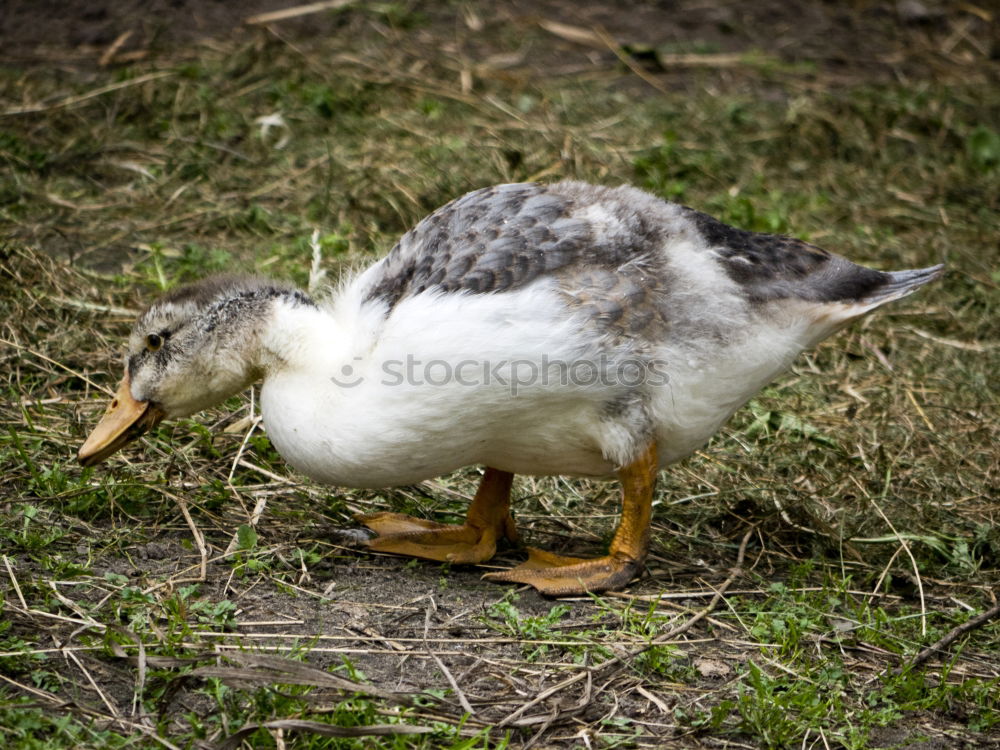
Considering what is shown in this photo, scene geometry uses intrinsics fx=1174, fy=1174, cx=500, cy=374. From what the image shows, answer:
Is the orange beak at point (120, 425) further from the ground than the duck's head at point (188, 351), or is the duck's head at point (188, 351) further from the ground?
the duck's head at point (188, 351)

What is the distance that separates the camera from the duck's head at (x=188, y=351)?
412 cm

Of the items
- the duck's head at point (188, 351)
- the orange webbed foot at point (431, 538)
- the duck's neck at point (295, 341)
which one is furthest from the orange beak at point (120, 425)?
the orange webbed foot at point (431, 538)

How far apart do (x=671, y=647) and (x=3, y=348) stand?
3314mm

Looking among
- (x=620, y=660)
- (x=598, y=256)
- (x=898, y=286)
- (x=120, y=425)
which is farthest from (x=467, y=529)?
(x=898, y=286)

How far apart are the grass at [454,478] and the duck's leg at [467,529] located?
13cm

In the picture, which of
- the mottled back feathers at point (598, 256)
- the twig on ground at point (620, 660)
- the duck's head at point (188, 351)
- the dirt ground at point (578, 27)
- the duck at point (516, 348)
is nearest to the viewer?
the twig on ground at point (620, 660)

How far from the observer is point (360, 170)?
23.7ft

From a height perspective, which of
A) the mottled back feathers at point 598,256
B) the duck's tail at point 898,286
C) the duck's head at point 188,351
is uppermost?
the mottled back feathers at point 598,256

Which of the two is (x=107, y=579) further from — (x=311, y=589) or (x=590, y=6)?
(x=590, y=6)

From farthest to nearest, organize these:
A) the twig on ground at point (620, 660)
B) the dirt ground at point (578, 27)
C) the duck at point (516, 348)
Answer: the dirt ground at point (578, 27) → the duck at point (516, 348) → the twig on ground at point (620, 660)

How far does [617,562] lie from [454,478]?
3.61 ft

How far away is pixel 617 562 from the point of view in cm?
432

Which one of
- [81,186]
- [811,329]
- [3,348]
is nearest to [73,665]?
[3,348]

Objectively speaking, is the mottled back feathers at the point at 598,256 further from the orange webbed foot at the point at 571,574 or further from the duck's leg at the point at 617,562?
the orange webbed foot at the point at 571,574
